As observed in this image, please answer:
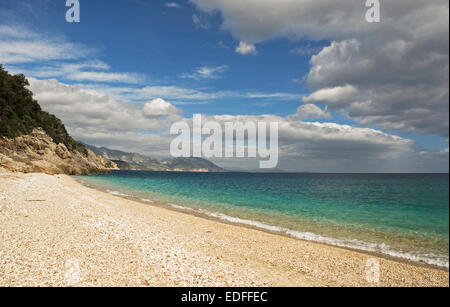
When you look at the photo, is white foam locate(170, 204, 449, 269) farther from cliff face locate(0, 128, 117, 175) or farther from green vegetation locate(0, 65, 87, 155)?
green vegetation locate(0, 65, 87, 155)

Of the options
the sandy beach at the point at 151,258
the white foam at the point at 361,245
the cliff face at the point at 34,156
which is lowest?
the white foam at the point at 361,245

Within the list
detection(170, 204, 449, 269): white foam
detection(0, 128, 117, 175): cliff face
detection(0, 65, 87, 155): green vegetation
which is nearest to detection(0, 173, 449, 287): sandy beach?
detection(170, 204, 449, 269): white foam

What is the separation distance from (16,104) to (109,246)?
249 feet

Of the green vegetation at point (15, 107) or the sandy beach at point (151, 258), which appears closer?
the sandy beach at point (151, 258)

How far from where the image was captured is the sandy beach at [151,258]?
7727 millimetres

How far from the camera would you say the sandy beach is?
25.3ft

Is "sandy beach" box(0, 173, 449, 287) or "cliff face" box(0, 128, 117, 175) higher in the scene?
"cliff face" box(0, 128, 117, 175)

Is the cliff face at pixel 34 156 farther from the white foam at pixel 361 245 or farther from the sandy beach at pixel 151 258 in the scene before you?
the white foam at pixel 361 245

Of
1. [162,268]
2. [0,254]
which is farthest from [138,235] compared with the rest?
[0,254]

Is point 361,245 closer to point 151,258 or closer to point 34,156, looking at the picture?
point 151,258

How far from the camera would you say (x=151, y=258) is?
30.2 ft

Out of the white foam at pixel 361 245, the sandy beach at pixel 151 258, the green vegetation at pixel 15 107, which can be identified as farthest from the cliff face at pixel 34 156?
the white foam at pixel 361 245

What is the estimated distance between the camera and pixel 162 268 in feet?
27.8
